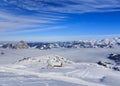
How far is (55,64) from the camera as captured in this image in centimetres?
4659

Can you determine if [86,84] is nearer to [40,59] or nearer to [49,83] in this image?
[49,83]

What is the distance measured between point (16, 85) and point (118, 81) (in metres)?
12.2

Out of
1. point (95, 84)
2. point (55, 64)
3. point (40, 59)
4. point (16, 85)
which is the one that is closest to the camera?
point (16, 85)

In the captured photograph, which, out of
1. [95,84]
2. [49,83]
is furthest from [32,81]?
[95,84]

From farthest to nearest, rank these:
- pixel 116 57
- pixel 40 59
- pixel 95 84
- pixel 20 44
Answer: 1. pixel 20 44
2. pixel 116 57
3. pixel 40 59
4. pixel 95 84

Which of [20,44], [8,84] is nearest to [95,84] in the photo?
[8,84]

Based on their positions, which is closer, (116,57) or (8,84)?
(8,84)

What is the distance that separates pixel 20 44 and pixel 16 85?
5996 inches

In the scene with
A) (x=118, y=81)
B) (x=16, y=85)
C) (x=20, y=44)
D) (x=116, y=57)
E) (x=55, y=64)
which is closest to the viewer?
(x=16, y=85)

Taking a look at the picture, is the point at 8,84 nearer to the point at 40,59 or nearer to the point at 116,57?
the point at 40,59

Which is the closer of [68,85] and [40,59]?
[68,85]

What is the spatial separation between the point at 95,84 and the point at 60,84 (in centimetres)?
394

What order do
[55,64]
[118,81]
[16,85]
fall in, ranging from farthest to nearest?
[55,64]
[118,81]
[16,85]

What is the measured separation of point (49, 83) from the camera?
2703cm
